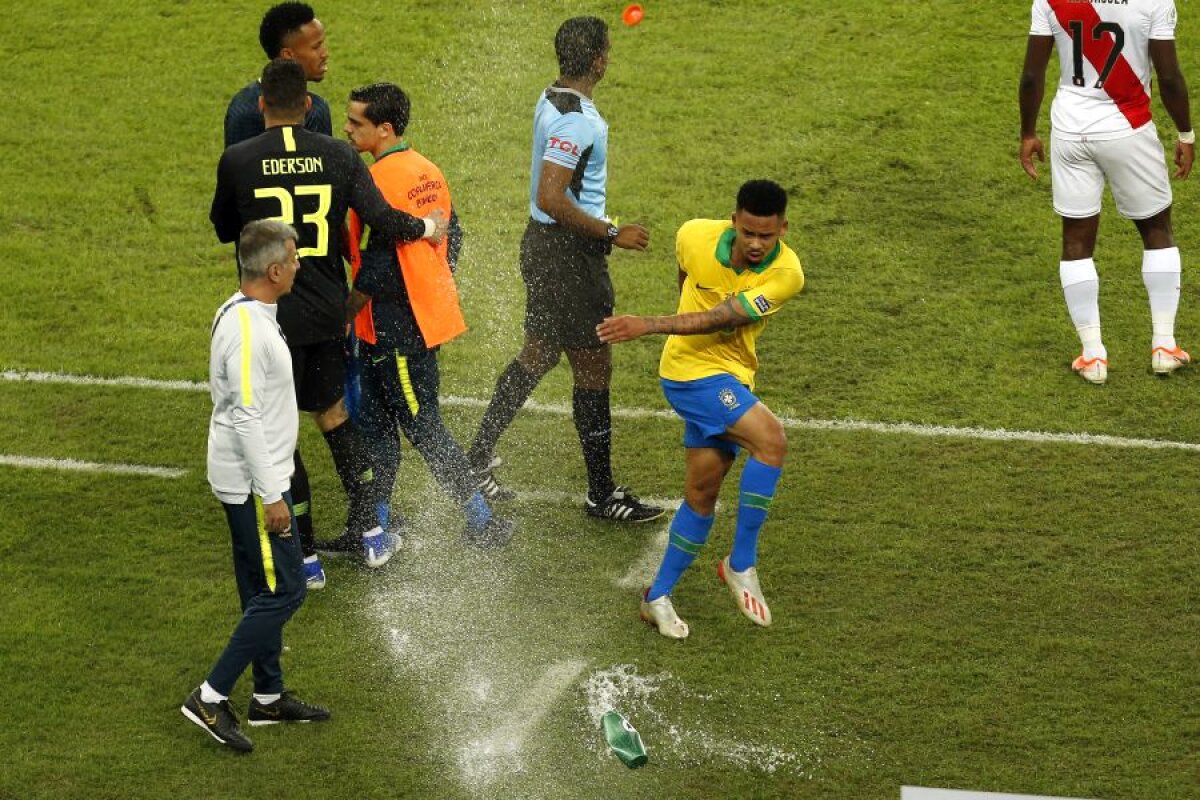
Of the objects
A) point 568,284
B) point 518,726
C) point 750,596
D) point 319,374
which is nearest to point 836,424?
point 568,284

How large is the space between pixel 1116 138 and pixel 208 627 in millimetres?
5722

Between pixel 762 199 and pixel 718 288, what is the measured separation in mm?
557

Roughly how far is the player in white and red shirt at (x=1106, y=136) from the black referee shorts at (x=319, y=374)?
4.46 m

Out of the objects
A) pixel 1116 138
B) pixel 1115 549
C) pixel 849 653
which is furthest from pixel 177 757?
pixel 1116 138

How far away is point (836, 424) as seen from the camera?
9758 millimetres

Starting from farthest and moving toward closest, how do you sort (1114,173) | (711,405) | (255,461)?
(1114,173) → (711,405) → (255,461)

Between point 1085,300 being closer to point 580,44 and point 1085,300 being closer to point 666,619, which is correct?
point 580,44

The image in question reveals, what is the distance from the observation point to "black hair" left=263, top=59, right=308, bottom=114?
7.64 meters

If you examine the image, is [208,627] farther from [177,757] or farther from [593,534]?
[593,534]

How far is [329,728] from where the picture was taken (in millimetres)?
7109

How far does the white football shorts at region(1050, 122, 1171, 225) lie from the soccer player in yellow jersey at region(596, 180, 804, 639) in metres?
3.13

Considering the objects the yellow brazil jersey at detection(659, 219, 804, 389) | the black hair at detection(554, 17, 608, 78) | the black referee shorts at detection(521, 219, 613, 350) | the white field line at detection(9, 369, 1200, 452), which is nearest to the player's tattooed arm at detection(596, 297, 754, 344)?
the yellow brazil jersey at detection(659, 219, 804, 389)

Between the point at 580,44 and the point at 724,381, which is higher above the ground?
Answer: the point at 580,44

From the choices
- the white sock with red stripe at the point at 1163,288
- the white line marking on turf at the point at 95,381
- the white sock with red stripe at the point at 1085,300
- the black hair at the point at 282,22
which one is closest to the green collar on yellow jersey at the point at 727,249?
the black hair at the point at 282,22
